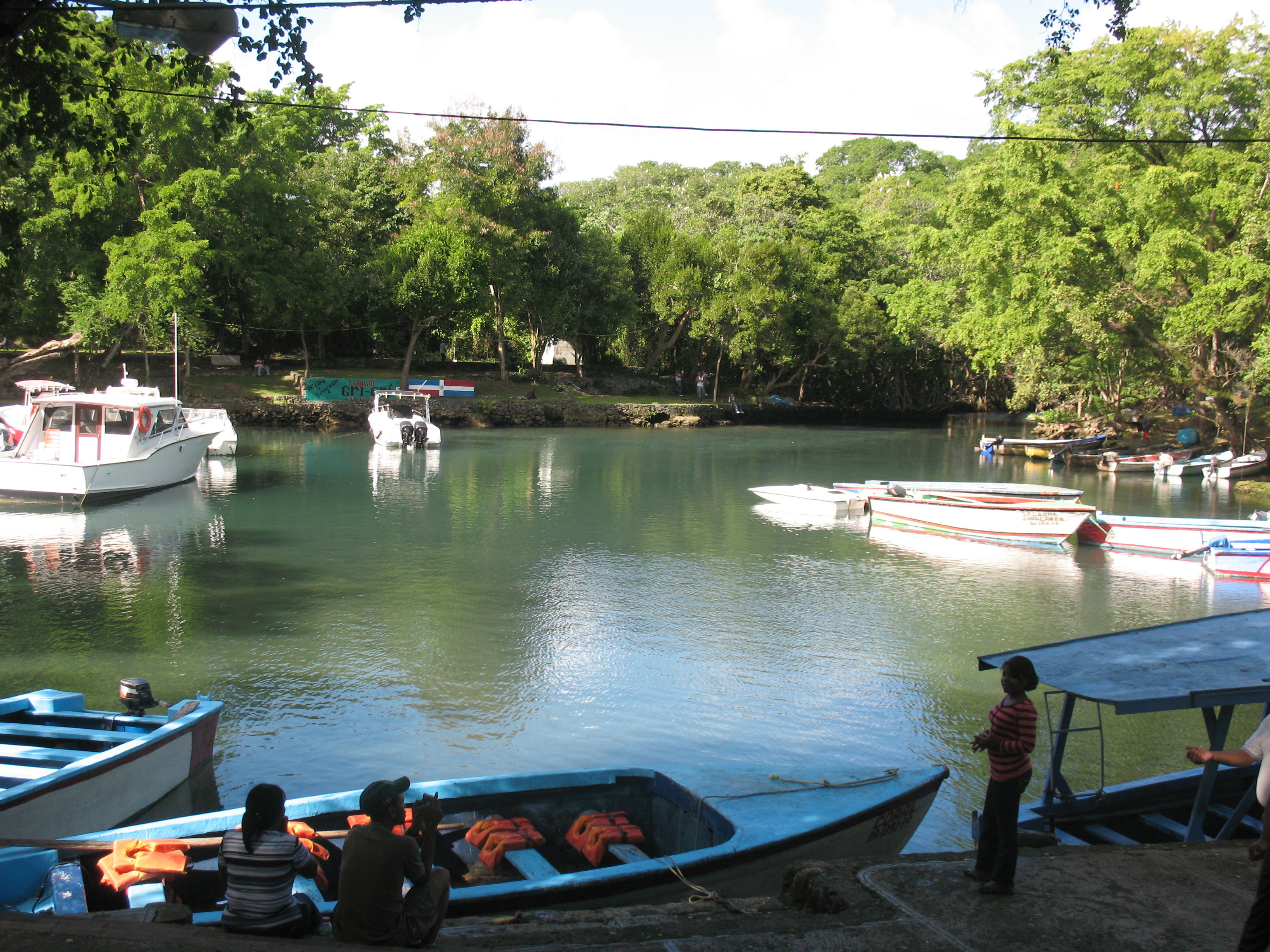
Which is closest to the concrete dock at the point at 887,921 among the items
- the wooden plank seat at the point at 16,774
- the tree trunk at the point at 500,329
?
the wooden plank seat at the point at 16,774

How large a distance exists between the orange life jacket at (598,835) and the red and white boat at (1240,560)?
15.7m

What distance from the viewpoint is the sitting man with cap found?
4180 millimetres

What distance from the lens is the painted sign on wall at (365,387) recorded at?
44.4 metres

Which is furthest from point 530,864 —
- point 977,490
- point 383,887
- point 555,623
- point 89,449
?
point 89,449

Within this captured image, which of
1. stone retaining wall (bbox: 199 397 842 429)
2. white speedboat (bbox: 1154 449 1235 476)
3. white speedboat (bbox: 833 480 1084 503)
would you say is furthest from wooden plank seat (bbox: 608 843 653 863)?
stone retaining wall (bbox: 199 397 842 429)

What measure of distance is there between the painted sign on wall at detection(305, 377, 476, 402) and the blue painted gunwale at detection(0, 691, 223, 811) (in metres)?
36.3

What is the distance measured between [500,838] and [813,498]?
766 inches

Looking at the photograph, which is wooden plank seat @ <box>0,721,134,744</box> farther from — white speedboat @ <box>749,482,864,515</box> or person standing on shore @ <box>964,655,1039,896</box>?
white speedboat @ <box>749,482,864,515</box>

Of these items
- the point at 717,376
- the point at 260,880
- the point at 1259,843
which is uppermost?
the point at 717,376

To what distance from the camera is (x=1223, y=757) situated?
4.56 m

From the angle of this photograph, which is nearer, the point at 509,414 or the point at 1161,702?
the point at 1161,702

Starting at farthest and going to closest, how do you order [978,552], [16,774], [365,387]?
1. [365,387]
2. [978,552]
3. [16,774]

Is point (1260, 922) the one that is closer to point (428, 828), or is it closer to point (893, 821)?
point (893, 821)

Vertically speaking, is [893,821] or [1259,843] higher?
[1259,843]
